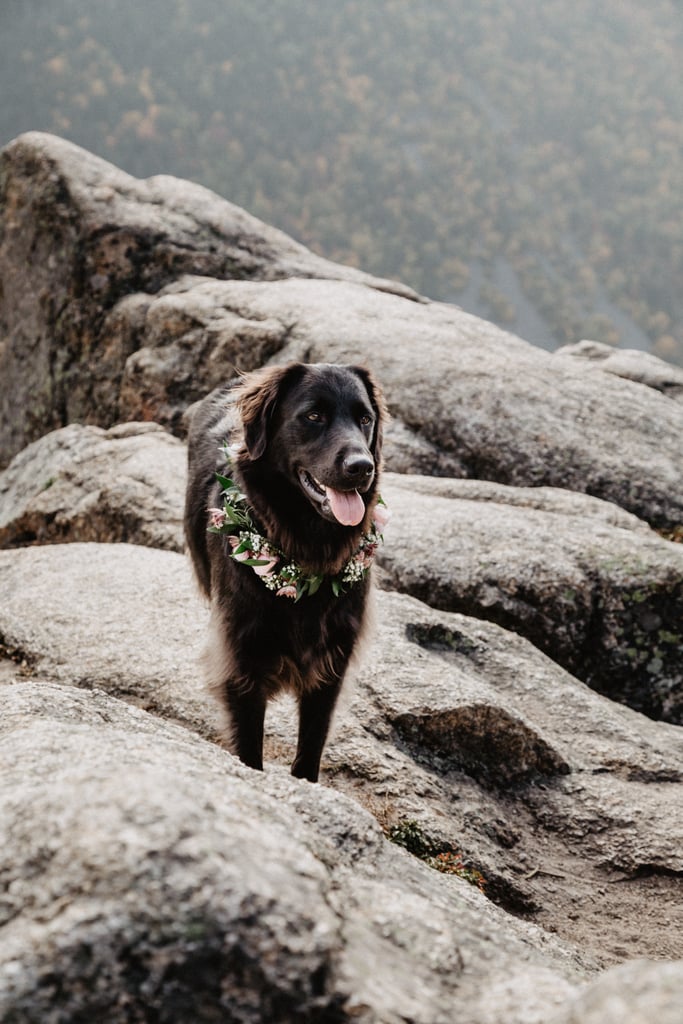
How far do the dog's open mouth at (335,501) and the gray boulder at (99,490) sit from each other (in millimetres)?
4026

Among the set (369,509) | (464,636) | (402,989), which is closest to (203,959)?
(402,989)

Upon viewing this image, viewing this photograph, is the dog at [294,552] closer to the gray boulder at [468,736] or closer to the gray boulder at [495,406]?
the gray boulder at [468,736]

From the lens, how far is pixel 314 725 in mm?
5246

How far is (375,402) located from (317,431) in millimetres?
671

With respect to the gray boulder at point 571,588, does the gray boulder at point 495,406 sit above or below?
above

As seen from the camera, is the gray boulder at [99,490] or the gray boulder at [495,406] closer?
the gray boulder at [99,490]

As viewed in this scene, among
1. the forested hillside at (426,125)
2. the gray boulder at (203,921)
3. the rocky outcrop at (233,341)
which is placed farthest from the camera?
the forested hillside at (426,125)

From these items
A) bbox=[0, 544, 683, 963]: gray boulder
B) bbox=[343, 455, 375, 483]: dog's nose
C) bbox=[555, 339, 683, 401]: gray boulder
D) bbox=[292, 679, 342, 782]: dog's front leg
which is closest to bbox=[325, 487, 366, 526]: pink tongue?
bbox=[343, 455, 375, 483]: dog's nose

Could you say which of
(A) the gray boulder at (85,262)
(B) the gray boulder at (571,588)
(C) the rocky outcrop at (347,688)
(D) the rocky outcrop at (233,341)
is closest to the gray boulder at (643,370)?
(D) the rocky outcrop at (233,341)

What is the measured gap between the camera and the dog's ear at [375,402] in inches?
211

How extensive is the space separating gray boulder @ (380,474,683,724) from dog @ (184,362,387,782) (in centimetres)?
294

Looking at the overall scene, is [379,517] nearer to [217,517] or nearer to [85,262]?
[217,517]

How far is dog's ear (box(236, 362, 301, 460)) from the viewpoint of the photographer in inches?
200

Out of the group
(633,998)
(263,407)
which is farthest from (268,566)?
(633,998)
